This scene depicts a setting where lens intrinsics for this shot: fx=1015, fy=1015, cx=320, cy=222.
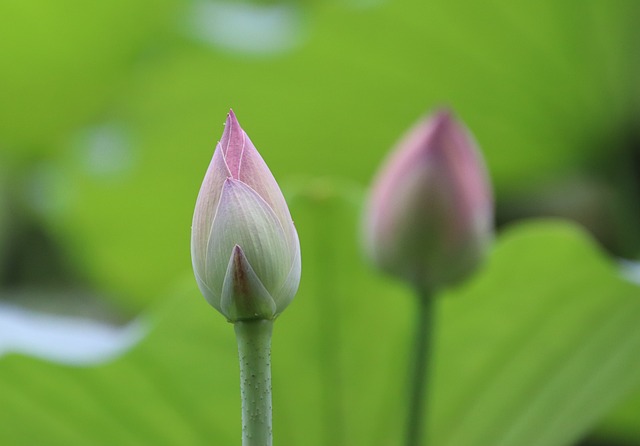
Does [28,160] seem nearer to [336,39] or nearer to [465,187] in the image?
[336,39]

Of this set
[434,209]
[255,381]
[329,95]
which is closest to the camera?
[255,381]

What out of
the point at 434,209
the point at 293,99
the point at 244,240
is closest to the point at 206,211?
A: the point at 244,240

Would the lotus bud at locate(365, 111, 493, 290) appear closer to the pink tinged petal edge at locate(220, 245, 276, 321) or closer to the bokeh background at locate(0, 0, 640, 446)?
the pink tinged petal edge at locate(220, 245, 276, 321)

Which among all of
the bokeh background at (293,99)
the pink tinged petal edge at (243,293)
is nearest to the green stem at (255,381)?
the pink tinged petal edge at (243,293)

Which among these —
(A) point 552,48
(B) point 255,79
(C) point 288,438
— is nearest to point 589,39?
(A) point 552,48

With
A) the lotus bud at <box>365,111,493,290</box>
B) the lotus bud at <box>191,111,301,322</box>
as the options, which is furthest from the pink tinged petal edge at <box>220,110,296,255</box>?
the lotus bud at <box>365,111,493,290</box>

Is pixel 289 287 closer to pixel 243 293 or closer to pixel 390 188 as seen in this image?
pixel 243 293

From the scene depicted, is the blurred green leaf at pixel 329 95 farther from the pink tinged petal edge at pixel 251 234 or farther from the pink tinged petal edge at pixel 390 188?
the pink tinged petal edge at pixel 251 234
